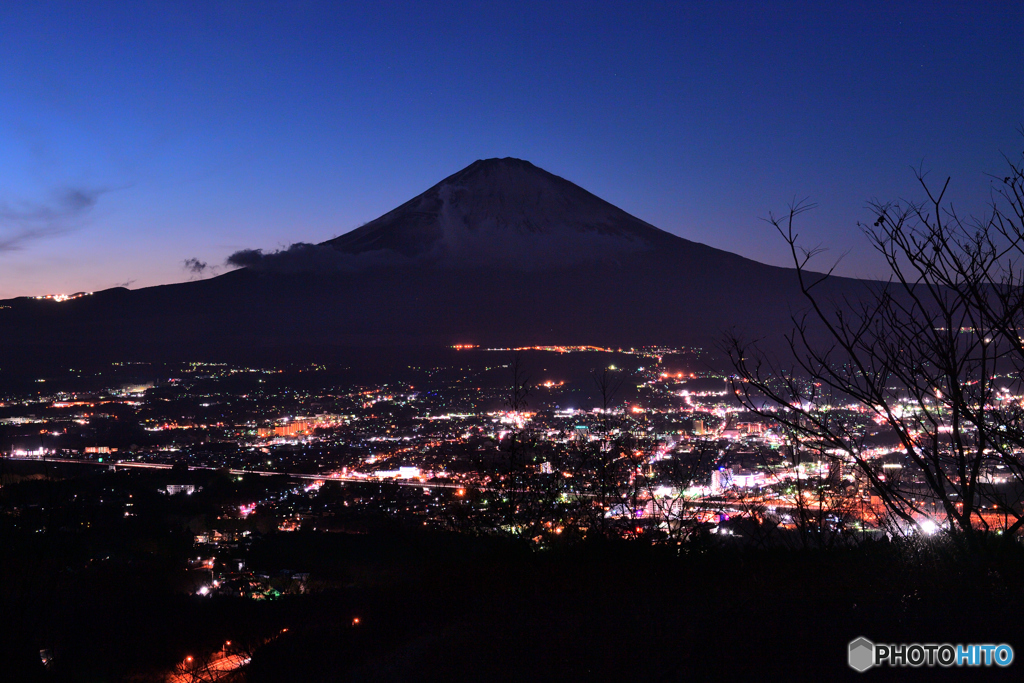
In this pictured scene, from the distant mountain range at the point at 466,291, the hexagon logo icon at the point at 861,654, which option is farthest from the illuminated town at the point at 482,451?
the distant mountain range at the point at 466,291

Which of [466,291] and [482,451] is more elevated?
[466,291]

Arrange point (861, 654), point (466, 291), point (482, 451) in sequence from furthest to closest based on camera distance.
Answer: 1. point (466, 291)
2. point (482, 451)
3. point (861, 654)

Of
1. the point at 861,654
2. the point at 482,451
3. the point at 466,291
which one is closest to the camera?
the point at 861,654

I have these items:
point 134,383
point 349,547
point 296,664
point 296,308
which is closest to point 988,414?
point 296,664

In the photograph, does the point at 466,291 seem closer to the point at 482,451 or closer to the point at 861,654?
the point at 482,451

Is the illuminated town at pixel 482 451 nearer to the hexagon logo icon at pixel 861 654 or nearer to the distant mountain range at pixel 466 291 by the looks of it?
the hexagon logo icon at pixel 861 654

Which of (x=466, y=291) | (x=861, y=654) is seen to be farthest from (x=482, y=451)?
(x=466, y=291)
